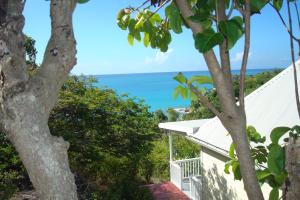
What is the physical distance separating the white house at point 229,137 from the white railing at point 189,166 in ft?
6.02

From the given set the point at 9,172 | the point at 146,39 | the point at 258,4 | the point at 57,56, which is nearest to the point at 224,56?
the point at 258,4

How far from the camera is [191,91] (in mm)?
1771

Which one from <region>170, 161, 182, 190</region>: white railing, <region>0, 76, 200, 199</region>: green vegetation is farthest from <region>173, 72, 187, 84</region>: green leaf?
<region>170, 161, 182, 190</region>: white railing

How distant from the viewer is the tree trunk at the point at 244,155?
154 cm

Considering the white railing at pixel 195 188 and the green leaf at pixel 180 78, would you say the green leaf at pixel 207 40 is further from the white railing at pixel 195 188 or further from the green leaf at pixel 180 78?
the white railing at pixel 195 188

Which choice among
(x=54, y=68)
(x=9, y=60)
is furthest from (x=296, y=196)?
(x=9, y=60)

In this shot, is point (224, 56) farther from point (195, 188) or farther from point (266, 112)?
point (195, 188)

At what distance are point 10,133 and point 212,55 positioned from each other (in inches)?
34.4

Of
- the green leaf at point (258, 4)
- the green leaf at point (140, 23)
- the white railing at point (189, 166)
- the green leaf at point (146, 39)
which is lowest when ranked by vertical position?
the white railing at point (189, 166)

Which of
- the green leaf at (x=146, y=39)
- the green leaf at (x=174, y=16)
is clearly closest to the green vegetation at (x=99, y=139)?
the green leaf at (x=146, y=39)

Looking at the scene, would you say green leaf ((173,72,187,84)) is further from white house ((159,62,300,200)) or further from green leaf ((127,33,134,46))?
white house ((159,62,300,200))

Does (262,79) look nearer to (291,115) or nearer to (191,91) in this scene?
(291,115)

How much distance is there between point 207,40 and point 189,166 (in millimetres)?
13231

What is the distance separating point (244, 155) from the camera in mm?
1567
